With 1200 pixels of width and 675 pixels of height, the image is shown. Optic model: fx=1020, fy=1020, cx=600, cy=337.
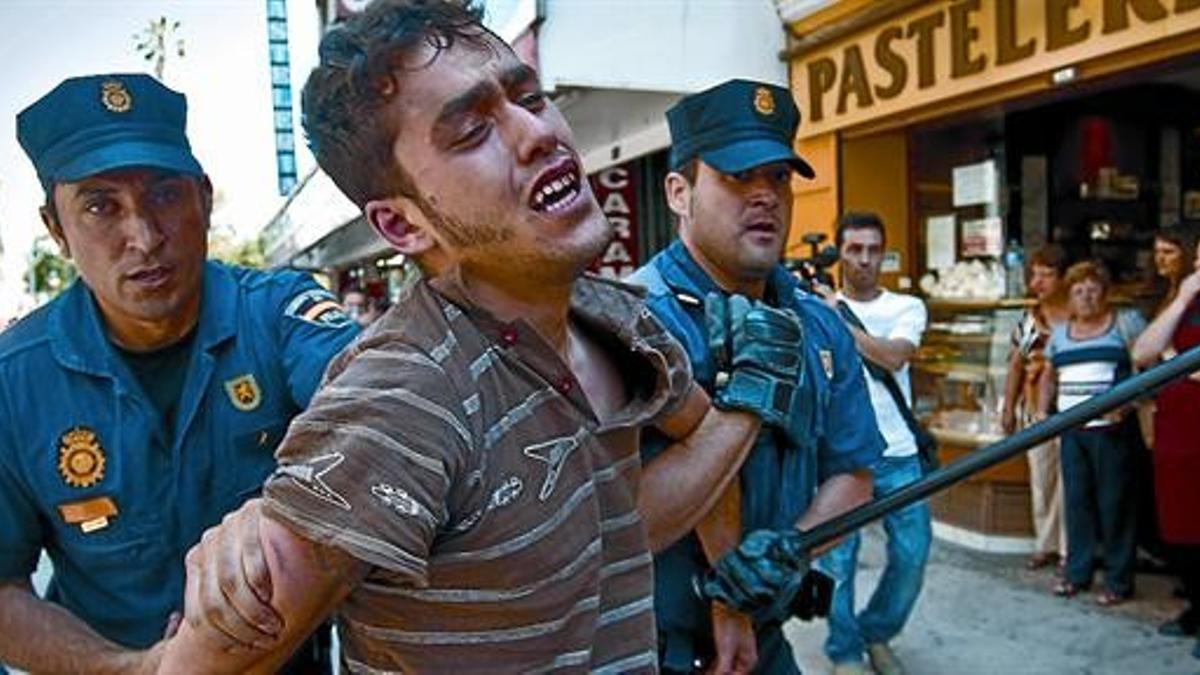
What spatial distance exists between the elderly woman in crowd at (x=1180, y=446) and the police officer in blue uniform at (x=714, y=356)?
8.86 ft

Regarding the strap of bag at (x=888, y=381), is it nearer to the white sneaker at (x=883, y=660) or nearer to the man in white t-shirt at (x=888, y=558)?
the man in white t-shirt at (x=888, y=558)

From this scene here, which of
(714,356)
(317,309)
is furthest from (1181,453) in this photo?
(317,309)

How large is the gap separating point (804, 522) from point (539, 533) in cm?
107

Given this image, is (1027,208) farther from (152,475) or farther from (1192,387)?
(152,475)

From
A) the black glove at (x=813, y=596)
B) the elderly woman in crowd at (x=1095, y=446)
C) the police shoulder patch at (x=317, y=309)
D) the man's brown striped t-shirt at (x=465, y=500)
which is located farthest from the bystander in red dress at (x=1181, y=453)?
the man's brown striped t-shirt at (x=465, y=500)

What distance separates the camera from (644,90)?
21.2ft

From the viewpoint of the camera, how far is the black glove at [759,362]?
1.69 metres

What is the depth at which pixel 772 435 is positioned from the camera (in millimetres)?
1917

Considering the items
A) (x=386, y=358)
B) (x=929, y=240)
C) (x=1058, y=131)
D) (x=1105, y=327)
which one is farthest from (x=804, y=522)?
(x=1058, y=131)

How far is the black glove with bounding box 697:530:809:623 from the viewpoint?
1.71 m

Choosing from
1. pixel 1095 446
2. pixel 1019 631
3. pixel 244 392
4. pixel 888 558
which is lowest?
pixel 1019 631

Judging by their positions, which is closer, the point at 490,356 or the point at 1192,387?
the point at 490,356

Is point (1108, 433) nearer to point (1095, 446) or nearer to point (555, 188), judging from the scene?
point (1095, 446)

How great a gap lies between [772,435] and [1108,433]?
347 centimetres
